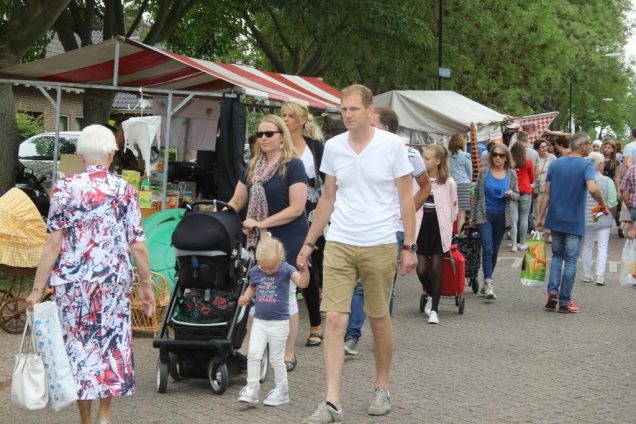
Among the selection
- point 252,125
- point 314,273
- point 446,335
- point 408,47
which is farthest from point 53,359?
point 252,125

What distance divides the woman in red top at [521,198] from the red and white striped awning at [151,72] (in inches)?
107

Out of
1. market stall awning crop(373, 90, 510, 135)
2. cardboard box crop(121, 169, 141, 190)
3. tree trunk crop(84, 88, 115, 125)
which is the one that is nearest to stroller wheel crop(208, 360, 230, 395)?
cardboard box crop(121, 169, 141, 190)

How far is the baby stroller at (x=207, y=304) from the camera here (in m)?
7.62

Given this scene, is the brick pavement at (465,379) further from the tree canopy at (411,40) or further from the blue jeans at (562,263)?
the tree canopy at (411,40)

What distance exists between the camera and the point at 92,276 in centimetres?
612

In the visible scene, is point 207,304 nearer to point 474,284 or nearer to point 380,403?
point 380,403

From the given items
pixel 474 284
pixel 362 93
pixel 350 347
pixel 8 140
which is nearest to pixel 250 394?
pixel 362 93

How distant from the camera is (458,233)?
12469 mm

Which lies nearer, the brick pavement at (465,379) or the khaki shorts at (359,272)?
the khaki shorts at (359,272)

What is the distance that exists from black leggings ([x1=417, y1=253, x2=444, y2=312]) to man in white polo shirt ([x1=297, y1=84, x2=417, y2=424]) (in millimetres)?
4018

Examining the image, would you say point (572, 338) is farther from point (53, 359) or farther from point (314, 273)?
point (53, 359)

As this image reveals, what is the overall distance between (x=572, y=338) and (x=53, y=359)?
18.4ft

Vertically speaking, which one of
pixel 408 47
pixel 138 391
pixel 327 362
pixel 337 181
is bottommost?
pixel 138 391

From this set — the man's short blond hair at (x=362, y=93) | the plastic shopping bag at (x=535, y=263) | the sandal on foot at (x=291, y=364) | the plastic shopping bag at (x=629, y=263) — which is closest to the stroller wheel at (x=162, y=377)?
the sandal on foot at (x=291, y=364)
